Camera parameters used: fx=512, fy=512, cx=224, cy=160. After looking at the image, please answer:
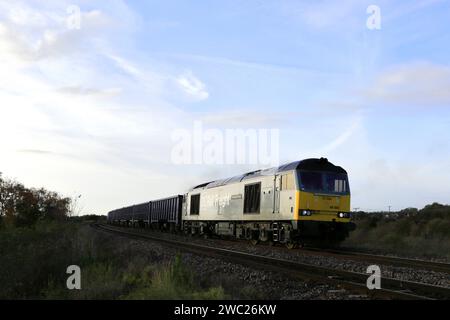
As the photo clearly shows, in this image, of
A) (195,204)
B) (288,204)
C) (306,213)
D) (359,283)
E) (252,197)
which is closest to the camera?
(359,283)

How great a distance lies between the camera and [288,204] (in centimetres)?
1964

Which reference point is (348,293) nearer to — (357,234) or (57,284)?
(57,284)

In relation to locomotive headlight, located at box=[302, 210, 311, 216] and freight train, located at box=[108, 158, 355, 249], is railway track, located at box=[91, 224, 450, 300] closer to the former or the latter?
locomotive headlight, located at box=[302, 210, 311, 216]

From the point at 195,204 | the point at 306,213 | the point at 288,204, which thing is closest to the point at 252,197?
the point at 288,204

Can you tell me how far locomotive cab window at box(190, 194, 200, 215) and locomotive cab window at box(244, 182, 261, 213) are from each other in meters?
9.88

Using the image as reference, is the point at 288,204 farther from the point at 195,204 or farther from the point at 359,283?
the point at 195,204

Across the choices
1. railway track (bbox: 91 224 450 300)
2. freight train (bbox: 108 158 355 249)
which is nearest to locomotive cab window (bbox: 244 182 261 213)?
freight train (bbox: 108 158 355 249)

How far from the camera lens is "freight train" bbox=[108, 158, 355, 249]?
1917 centimetres

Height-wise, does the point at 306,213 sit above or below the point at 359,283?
above

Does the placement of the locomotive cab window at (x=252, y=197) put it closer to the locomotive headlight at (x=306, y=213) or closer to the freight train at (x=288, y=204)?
the freight train at (x=288, y=204)

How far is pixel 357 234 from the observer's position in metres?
38.2

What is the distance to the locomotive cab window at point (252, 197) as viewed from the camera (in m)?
22.7

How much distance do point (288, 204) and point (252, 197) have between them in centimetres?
396
